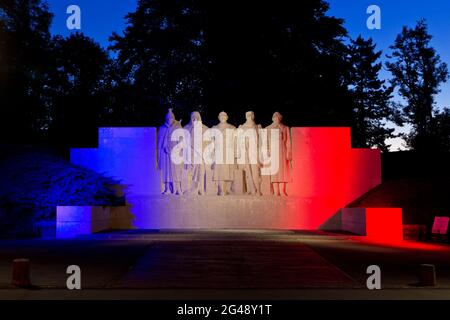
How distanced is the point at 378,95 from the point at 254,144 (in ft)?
99.8

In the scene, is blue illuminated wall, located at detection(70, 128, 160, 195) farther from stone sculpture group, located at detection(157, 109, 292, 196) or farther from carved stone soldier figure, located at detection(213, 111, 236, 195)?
carved stone soldier figure, located at detection(213, 111, 236, 195)

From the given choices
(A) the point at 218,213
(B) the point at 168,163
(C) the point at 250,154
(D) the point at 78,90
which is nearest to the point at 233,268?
(A) the point at 218,213

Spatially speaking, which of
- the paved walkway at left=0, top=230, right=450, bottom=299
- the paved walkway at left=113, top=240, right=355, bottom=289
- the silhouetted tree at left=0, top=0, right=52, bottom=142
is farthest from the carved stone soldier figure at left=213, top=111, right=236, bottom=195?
the silhouetted tree at left=0, top=0, right=52, bottom=142

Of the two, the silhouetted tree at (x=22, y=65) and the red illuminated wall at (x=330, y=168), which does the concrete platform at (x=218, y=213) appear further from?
the silhouetted tree at (x=22, y=65)

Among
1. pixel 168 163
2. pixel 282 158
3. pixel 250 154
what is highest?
pixel 250 154

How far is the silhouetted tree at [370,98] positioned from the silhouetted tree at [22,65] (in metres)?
24.5

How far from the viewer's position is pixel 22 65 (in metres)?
40.3

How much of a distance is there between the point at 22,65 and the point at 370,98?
28.7m

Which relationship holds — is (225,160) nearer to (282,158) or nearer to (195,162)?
(195,162)

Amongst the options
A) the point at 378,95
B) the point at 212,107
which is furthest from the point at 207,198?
the point at 378,95

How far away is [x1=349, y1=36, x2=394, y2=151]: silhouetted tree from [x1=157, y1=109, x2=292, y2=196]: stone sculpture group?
25460mm

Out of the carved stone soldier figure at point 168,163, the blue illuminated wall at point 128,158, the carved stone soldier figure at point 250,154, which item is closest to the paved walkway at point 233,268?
the carved stone soldier figure at point 250,154

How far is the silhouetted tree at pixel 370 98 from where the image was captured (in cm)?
5144

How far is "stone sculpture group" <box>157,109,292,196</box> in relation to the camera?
25625 mm
